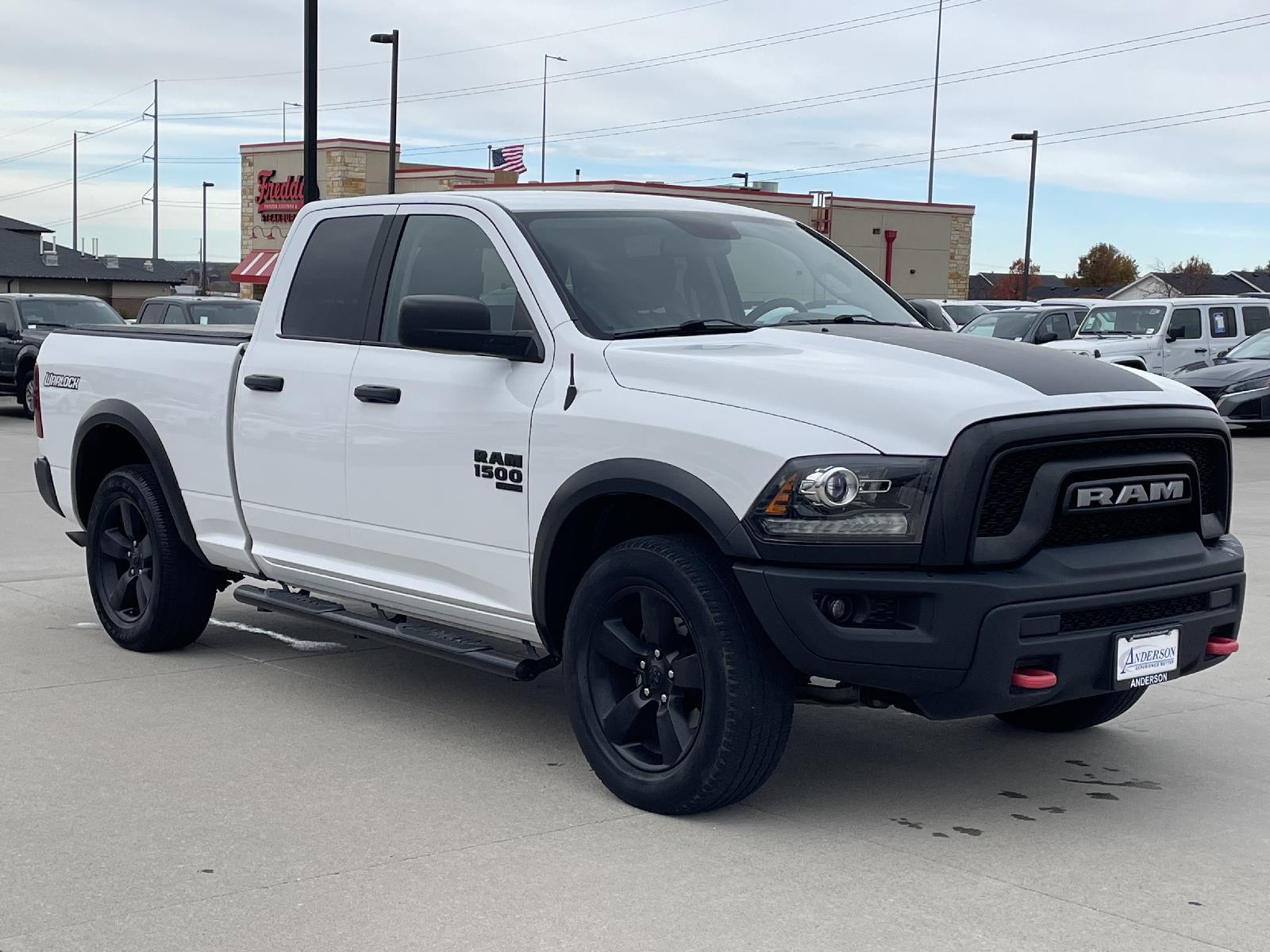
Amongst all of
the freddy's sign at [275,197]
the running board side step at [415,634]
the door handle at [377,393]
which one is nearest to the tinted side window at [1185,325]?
the running board side step at [415,634]

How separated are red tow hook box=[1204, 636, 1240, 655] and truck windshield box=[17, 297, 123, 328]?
2150 cm

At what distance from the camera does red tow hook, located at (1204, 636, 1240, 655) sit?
5.23 metres

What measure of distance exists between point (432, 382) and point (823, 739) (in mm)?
2004

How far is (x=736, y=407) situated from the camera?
193 inches

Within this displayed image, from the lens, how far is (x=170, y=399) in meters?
7.28

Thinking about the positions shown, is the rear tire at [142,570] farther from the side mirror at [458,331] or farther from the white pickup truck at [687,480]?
the side mirror at [458,331]

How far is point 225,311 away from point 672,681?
1898 cm

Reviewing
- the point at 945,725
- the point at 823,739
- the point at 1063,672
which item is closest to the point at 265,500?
the point at 823,739

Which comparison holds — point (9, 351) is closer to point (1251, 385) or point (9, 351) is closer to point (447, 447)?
point (1251, 385)

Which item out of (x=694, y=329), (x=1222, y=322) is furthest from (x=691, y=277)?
(x=1222, y=322)

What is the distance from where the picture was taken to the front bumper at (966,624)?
15.0ft

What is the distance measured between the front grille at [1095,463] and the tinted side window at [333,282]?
281 centimetres

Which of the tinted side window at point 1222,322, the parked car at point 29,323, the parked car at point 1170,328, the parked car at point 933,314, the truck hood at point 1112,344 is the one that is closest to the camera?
the parked car at point 933,314

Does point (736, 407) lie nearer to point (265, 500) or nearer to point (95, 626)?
point (265, 500)
